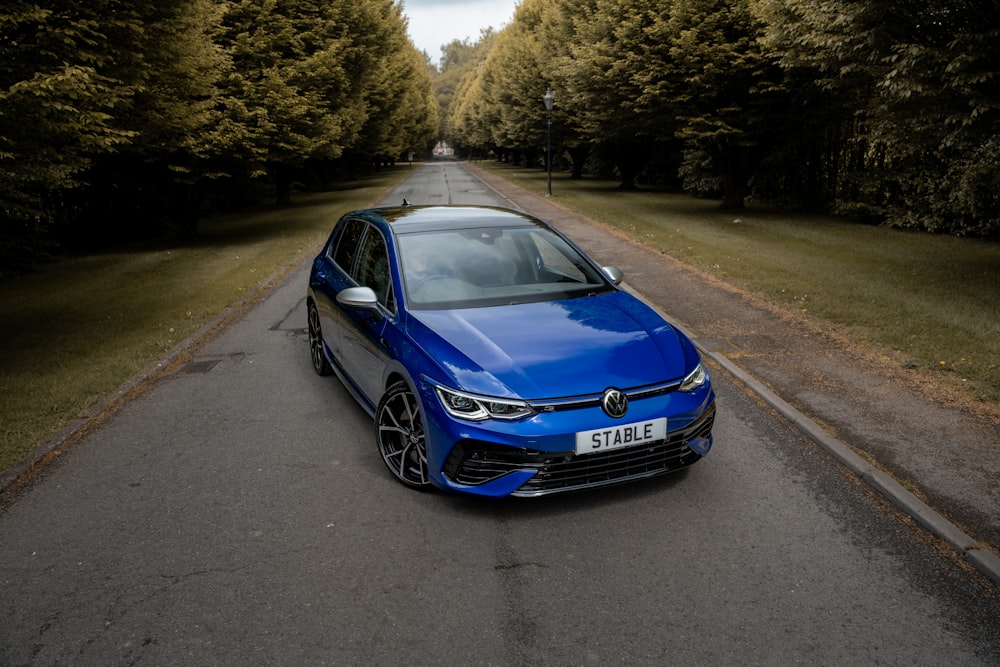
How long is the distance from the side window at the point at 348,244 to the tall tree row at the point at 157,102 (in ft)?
9.71

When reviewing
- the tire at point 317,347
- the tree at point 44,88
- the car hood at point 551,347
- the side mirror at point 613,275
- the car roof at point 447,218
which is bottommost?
the tire at point 317,347

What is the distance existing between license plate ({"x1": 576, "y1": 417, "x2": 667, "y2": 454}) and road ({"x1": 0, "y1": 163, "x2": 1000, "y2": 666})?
470mm

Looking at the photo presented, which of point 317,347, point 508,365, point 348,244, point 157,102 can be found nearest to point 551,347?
point 508,365

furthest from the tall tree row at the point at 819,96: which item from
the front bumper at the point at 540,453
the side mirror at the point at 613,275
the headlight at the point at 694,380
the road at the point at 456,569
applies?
the front bumper at the point at 540,453

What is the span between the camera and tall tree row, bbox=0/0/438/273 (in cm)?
754

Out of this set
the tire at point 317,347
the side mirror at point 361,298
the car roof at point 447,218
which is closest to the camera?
the side mirror at point 361,298

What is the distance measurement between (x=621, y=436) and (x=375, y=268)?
2548 mm

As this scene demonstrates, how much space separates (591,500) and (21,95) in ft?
20.9

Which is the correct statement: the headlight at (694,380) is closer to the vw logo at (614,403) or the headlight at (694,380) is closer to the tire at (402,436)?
the vw logo at (614,403)

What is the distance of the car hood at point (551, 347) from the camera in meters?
4.09

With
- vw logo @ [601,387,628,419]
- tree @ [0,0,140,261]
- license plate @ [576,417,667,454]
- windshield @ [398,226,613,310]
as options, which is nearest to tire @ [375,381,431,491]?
windshield @ [398,226,613,310]

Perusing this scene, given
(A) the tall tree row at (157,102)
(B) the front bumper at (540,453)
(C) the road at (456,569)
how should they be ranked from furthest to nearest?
(A) the tall tree row at (157,102), (B) the front bumper at (540,453), (C) the road at (456,569)

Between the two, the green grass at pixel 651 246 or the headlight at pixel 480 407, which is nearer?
the headlight at pixel 480 407

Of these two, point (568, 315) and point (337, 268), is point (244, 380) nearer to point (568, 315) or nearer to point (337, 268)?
point (337, 268)
